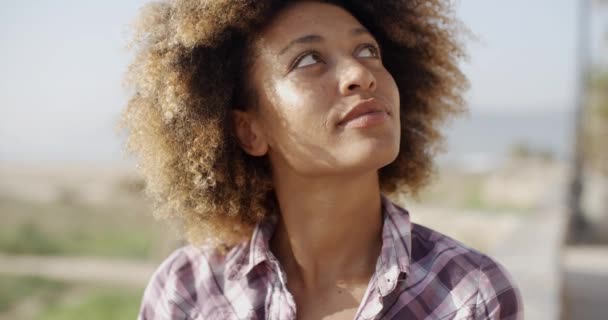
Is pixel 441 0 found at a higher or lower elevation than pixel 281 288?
higher

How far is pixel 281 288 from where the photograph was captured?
233 cm

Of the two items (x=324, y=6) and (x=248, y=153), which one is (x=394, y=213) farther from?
(x=324, y=6)

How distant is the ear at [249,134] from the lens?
2459 mm

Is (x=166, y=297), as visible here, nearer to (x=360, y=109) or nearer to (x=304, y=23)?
(x=360, y=109)

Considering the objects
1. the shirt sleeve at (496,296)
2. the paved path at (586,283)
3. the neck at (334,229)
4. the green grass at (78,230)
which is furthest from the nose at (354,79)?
the green grass at (78,230)

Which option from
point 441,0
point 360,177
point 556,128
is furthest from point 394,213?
point 556,128

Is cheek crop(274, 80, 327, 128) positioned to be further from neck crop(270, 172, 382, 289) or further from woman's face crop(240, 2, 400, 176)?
neck crop(270, 172, 382, 289)

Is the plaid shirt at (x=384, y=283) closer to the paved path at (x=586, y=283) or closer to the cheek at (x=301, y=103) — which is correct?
the cheek at (x=301, y=103)

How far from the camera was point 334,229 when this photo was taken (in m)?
2.38

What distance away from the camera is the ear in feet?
8.07

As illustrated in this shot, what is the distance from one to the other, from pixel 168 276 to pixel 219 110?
641 mm

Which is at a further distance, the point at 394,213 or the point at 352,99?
the point at 394,213

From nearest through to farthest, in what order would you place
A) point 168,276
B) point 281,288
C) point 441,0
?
point 281,288
point 168,276
point 441,0

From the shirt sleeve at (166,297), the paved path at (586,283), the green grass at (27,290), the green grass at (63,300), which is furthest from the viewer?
the green grass at (27,290)
